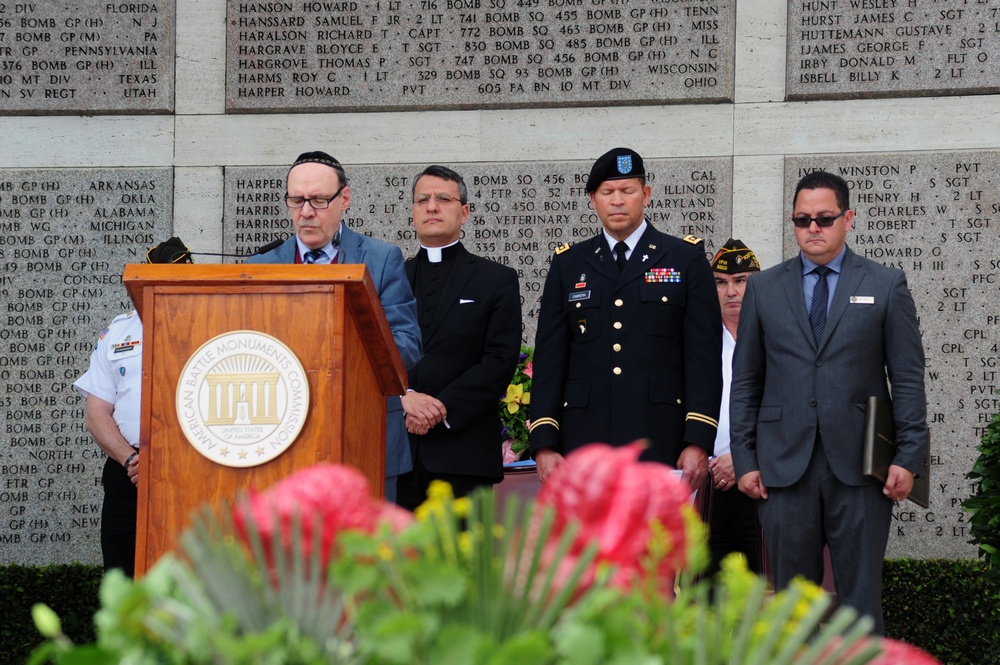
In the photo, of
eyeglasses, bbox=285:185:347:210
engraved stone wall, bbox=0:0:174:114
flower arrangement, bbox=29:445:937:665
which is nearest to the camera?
flower arrangement, bbox=29:445:937:665

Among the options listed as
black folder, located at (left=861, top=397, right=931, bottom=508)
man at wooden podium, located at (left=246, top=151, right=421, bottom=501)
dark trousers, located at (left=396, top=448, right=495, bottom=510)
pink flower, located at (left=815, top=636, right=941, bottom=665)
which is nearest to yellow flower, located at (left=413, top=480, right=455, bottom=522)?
pink flower, located at (left=815, top=636, right=941, bottom=665)

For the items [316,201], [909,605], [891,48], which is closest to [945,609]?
[909,605]

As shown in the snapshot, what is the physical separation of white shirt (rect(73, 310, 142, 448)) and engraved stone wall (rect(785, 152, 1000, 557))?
3453 millimetres

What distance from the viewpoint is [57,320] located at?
7.41 meters

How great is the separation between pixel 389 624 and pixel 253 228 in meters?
6.85

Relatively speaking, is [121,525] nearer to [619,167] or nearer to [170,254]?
[170,254]

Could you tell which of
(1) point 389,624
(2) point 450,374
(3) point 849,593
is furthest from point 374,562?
(2) point 450,374

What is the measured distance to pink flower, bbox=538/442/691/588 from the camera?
35.5 inches

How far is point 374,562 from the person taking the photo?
83 cm

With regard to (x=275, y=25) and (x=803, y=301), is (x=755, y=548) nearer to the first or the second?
(x=803, y=301)

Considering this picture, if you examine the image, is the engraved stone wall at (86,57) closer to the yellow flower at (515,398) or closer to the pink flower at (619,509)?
the yellow flower at (515,398)

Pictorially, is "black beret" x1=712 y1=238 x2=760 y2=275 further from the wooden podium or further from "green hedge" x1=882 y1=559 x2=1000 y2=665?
the wooden podium

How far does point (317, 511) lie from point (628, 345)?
159 inches

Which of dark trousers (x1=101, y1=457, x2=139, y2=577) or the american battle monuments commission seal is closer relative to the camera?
the american battle monuments commission seal
